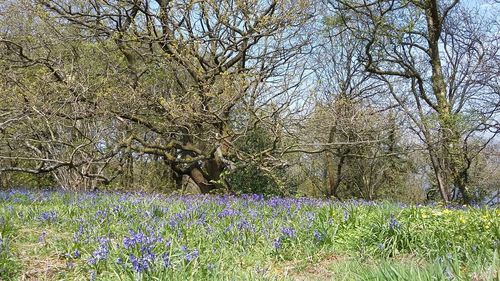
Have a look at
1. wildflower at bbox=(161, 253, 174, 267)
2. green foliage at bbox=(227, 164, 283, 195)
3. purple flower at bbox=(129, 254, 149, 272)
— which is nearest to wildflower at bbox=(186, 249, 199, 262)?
wildflower at bbox=(161, 253, 174, 267)

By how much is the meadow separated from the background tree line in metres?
4.80

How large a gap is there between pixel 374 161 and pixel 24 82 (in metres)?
13.0

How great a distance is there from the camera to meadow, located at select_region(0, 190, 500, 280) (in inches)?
137

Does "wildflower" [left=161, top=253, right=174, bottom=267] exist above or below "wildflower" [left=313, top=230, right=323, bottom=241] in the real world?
below

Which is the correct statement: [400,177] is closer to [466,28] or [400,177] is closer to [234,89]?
[466,28]

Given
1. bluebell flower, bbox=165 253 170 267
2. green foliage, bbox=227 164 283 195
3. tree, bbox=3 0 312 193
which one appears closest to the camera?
bluebell flower, bbox=165 253 170 267

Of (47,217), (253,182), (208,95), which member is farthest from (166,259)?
(253,182)

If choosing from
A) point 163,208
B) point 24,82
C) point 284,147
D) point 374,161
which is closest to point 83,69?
point 24,82

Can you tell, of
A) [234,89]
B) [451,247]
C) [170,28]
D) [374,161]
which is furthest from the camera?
[374,161]

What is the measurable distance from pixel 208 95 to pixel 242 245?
18.8ft

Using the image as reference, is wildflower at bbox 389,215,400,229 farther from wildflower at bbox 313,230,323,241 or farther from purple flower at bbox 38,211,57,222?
purple flower at bbox 38,211,57,222

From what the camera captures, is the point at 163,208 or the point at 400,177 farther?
the point at 400,177

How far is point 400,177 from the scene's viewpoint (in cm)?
1931

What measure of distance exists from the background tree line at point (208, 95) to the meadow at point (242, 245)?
15.7ft
